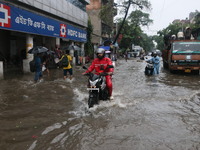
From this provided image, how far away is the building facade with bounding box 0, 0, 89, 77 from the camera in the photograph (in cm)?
1200

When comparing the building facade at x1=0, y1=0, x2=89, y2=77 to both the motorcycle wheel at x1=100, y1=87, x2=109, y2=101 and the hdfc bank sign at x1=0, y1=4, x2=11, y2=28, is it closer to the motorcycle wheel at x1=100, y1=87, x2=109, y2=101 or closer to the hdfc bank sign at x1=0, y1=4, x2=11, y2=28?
the hdfc bank sign at x1=0, y1=4, x2=11, y2=28

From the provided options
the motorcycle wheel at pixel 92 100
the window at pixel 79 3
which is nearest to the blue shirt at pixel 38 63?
the motorcycle wheel at pixel 92 100

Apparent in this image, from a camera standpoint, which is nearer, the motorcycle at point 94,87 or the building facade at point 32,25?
the motorcycle at point 94,87

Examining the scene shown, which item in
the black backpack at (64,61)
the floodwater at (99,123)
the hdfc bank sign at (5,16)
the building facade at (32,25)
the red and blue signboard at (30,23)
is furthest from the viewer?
the building facade at (32,25)

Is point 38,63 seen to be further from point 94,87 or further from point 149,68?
point 149,68

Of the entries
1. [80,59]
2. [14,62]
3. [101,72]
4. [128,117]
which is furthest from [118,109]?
[80,59]

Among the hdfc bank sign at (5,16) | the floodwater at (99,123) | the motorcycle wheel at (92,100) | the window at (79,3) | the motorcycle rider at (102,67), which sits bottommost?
the floodwater at (99,123)

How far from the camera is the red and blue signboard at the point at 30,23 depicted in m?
11.2

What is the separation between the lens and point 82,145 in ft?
11.9

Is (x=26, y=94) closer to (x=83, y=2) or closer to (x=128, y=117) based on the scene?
(x=128, y=117)

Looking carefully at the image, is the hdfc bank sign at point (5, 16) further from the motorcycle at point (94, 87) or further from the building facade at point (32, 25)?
the motorcycle at point (94, 87)

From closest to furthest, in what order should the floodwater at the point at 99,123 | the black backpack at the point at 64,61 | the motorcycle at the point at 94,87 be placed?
the floodwater at the point at 99,123 → the motorcycle at the point at 94,87 → the black backpack at the point at 64,61

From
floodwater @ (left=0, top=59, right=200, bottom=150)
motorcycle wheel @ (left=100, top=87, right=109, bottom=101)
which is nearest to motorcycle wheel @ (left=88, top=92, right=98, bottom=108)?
floodwater @ (left=0, top=59, right=200, bottom=150)

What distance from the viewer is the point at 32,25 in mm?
13875
